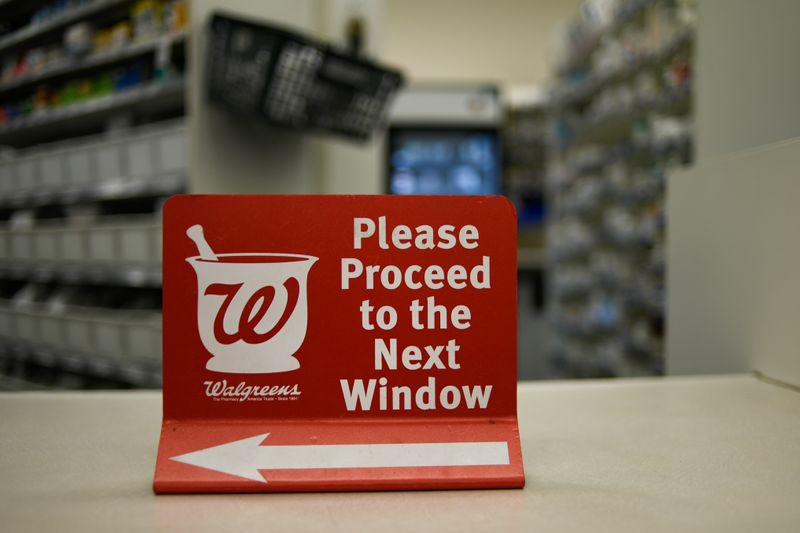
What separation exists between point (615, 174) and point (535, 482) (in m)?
4.41

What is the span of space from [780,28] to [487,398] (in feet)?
3.53

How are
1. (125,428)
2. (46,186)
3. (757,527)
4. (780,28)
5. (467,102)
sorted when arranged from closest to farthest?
(757,527)
(125,428)
(780,28)
(46,186)
(467,102)

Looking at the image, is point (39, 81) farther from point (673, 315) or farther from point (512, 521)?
point (512, 521)

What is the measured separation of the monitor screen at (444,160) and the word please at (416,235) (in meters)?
→ 7.20

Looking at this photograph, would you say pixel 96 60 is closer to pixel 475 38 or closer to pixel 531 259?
pixel 531 259

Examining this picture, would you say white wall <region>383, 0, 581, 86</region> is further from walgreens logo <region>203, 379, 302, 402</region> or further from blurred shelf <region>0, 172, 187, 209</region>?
walgreens logo <region>203, 379, 302, 402</region>

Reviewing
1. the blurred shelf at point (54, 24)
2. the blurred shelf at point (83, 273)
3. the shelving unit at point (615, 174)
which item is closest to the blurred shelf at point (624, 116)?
the shelving unit at point (615, 174)

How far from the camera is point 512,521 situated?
20.8 inches

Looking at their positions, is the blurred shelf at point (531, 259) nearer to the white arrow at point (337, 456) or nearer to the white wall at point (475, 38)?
the white wall at point (475, 38)

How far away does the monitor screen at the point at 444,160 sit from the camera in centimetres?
785

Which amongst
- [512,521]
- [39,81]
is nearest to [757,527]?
[512,521]

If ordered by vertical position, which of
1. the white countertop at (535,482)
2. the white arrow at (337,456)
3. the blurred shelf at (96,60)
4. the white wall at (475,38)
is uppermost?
the white wall at (475,38)

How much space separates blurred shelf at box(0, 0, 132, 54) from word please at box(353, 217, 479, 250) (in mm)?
3444

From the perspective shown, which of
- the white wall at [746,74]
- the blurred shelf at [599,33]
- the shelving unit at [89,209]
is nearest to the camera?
the white wall at [746,74]
